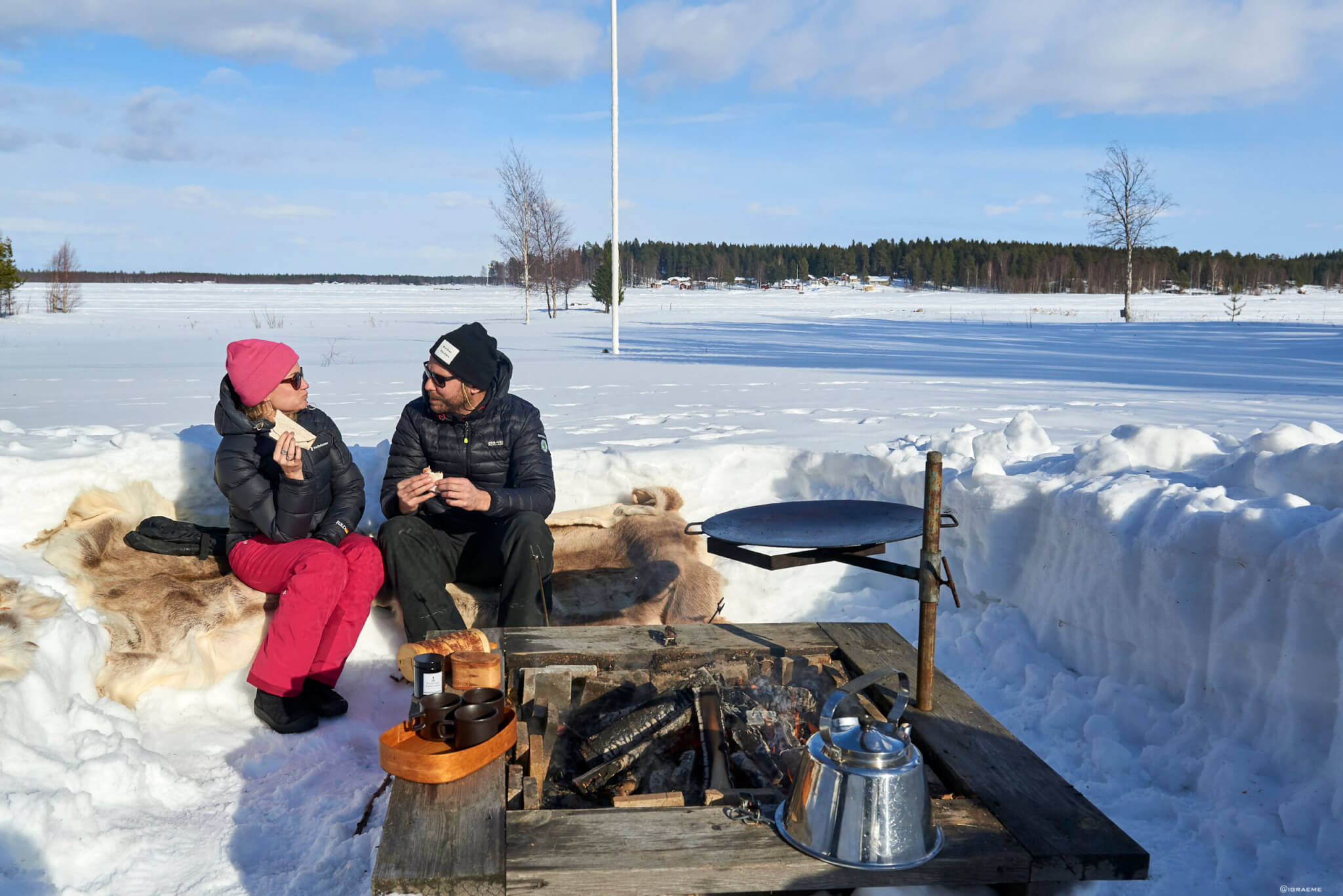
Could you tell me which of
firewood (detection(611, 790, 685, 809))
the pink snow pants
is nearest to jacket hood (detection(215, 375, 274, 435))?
the pink snow pants

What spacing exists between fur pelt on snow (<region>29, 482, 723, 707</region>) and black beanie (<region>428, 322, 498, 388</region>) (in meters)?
0.98

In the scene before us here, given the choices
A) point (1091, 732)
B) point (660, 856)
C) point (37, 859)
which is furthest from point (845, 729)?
point (37, 859)

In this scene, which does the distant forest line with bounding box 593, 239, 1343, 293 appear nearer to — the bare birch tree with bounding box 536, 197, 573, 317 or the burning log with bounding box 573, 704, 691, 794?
the bare birch tree with bounding box 536, 197, 573, 317

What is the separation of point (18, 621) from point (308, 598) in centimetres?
89

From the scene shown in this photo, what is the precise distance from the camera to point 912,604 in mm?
4230

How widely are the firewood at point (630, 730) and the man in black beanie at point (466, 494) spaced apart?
1083 mm

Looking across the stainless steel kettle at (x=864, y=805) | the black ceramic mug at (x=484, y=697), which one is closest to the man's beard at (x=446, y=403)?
the black ceramic mug at (x=484, y=697)

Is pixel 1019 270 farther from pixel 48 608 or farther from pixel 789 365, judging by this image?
pixel 48 608

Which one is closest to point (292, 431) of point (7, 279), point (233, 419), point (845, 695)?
point (233, 419)

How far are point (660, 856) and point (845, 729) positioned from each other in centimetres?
A: 45

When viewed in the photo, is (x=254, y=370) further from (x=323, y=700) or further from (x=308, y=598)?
(x=323, y=700)

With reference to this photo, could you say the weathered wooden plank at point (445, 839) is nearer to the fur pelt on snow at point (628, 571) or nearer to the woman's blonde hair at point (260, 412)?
the woman's blonde hair at point (260, 412)

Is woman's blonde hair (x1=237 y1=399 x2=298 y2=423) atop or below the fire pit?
atop

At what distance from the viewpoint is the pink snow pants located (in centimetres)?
323
